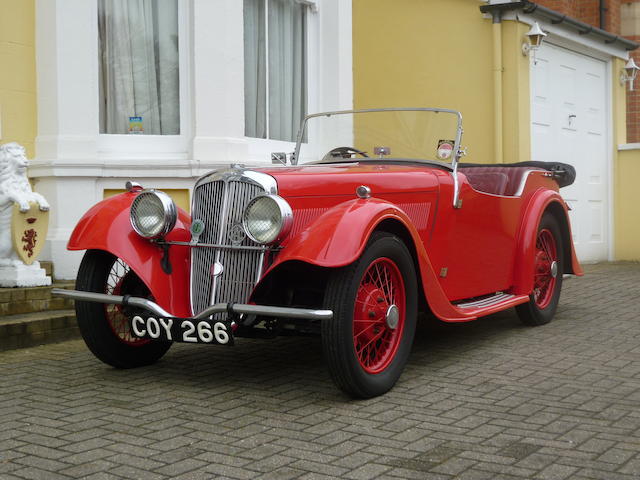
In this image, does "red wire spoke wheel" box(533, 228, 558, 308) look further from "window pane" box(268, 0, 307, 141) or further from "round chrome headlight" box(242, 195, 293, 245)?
"window pane" box(268, 0, 307, 141)

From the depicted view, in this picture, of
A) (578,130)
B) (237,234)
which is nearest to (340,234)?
(237,234)

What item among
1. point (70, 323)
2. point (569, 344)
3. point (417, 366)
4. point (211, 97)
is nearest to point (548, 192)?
point (569, 344)

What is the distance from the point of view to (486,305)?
552 centimetres

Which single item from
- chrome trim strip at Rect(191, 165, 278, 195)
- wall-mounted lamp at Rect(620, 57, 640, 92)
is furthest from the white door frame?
chrome trim strip at Rect(191, 165, 278, 195)

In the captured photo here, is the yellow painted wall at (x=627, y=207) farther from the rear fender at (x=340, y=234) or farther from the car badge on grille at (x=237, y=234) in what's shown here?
the car badge on grille at (x=237, y=234)

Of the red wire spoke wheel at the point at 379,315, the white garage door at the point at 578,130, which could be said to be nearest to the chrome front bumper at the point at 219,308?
the red wire spoke wheel at the point at 379,315

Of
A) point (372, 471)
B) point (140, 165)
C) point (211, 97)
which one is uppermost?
point (211, 97)

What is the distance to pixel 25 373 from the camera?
5.00m

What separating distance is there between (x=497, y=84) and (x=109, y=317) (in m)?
7.07

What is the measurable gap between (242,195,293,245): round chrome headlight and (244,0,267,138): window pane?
13.5 ft

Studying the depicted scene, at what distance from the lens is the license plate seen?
164 inches

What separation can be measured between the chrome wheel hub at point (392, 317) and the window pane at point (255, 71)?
4268 mm

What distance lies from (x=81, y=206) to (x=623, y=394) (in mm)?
4648

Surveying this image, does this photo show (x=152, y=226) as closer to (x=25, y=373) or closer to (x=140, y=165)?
(x=25, y=373)
